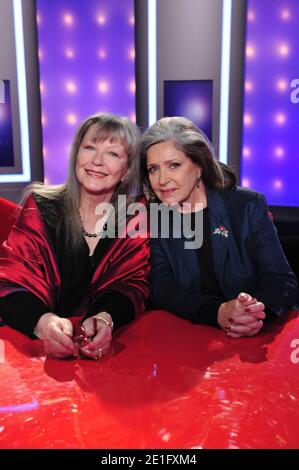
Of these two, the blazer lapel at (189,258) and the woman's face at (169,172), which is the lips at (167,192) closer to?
the woman's face at (169,172)

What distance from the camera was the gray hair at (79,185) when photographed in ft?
4.97

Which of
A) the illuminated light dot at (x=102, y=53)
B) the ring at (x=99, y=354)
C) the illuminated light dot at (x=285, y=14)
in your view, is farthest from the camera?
the illuminated light dot at (x=102, y=53)

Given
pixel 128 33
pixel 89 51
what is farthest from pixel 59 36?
pixel 128 33

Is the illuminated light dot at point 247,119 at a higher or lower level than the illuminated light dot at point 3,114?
lower

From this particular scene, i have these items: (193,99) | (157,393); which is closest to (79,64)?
(193,99)

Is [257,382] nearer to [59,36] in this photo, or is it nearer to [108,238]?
[108,238]

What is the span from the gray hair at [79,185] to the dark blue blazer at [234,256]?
0.70 feet

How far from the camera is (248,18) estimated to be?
331cm

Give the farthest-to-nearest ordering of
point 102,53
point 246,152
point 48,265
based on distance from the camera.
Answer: point 102,53
point 246,152
point 48,265

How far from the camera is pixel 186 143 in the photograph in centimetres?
152

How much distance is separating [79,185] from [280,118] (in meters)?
2.22

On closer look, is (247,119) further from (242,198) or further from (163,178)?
(163,178)

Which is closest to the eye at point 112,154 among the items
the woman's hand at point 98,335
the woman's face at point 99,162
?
the woman's face at point 99,162
